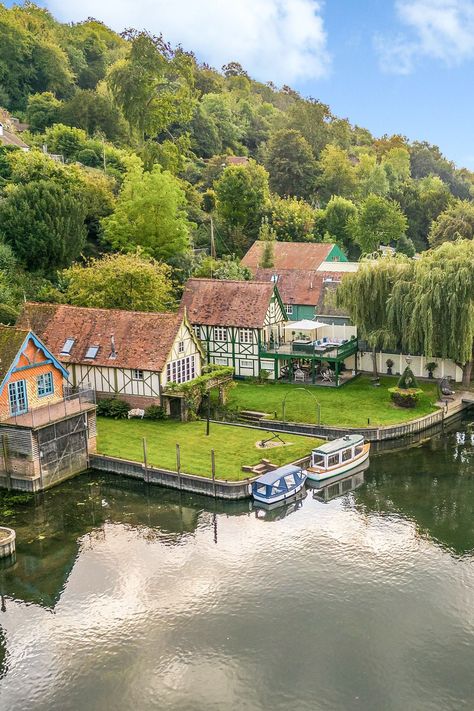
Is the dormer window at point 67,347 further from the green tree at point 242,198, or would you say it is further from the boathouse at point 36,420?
the green tree at point 242,198

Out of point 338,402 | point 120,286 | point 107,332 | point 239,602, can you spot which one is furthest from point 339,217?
point 239,602

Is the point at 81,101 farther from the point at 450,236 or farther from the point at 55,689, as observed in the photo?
the point at 55,689

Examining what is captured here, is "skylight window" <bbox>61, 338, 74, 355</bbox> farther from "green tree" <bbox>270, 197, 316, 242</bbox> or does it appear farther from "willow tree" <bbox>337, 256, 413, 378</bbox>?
"green tree" <bbox>270, 197, 316, 242</bbox>

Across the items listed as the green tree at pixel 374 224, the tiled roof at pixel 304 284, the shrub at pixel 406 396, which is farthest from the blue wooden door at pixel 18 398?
the green tree at pixel 374 224

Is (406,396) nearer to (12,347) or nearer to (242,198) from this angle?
(12,347)

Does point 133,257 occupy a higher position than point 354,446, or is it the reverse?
point 133,257

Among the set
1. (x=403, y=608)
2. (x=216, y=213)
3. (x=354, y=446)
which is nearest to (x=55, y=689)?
(x=403, y=608)
